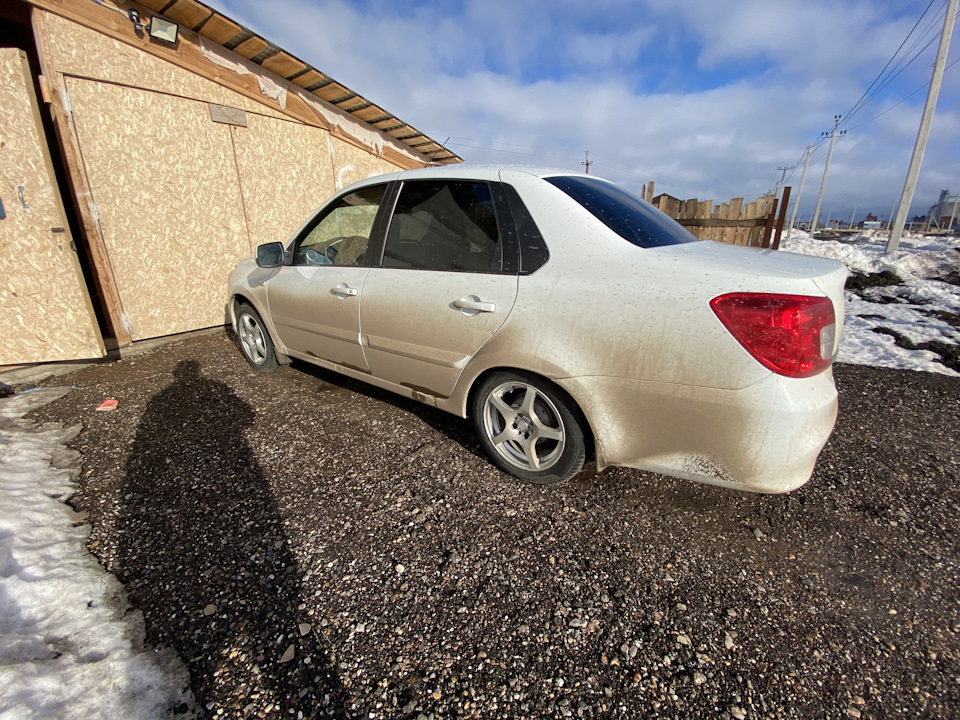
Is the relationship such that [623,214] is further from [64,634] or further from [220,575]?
[64,634]

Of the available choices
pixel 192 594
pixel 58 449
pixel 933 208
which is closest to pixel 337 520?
pixel 192 594

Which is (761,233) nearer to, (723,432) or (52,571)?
(723,432)

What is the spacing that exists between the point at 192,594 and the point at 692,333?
2379 millimetres

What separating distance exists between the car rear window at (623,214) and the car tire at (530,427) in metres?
0.88

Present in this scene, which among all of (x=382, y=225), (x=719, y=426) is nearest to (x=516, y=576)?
(x=719, y=426)

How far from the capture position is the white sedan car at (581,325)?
171 centimetres

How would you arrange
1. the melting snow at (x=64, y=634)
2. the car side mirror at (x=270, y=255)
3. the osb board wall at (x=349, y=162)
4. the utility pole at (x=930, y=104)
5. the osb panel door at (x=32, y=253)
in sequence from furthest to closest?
the utility pole at (x=930, y=104)
the osb board wall at (x=349, y=162)
the osb panel door at (x=32, y=253)
the car side mirror at (x=270, y=255)
the melting snow at (x=64, y=634)

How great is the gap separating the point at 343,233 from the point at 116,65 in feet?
12.0

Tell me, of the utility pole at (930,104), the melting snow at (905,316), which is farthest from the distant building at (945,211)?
the melting snow at (905,316)

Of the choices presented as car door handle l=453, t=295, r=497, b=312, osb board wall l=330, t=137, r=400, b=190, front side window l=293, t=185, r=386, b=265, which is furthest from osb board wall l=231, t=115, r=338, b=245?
car door handle l=453, t=295, r=497, b=312

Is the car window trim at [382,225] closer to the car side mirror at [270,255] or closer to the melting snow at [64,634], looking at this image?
the car side mirror at [270,255]

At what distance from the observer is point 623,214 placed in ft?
7.61

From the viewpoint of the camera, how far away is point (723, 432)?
5.89 feet

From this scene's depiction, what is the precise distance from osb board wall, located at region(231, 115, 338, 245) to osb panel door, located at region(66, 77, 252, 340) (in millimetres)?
188
